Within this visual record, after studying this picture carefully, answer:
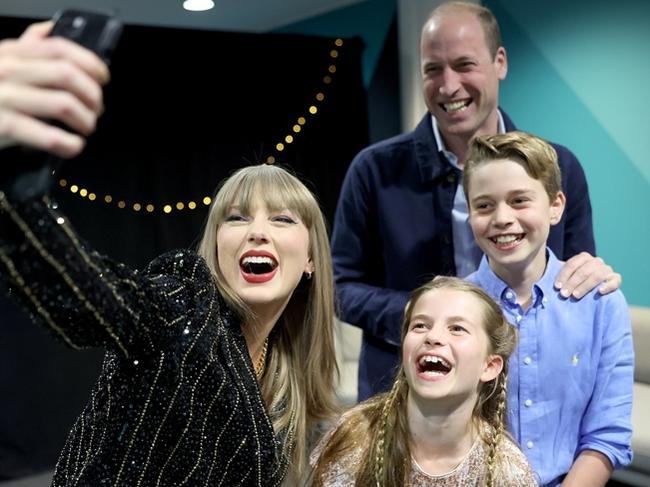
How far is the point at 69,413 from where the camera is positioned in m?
4.80

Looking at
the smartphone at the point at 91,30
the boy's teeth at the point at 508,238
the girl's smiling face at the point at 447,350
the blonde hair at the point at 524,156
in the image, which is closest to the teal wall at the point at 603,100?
the blonde hair at the point at 524,156

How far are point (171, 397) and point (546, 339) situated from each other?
32.1 inches

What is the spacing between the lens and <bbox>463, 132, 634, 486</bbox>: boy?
165 cm

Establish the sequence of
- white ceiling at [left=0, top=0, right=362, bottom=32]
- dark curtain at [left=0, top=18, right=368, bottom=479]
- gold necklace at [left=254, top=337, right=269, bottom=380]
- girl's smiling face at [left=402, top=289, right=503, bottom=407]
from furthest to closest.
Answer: white ceiling at [left=0, top=0, right=362, bottom=32], dark curtain at [left=0, top=18, right=368, bottom=479], gold necklace at [left=254, top=337, right=269, bottom=380], girl's smiling face at [left=402, top=289, right=503, bottom=407]

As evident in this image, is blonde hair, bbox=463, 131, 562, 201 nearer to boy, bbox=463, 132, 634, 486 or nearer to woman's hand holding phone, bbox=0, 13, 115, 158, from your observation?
boy, bbox=463, 132, 634, 486

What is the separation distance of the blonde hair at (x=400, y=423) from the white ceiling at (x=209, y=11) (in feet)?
14.4

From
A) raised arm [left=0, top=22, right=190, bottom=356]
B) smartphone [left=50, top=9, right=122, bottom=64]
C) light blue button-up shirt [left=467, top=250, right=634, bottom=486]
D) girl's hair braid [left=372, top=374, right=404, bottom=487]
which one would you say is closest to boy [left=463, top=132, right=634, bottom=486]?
light blue button-up shirt [left=467, top=250, right=634, bottom=486]

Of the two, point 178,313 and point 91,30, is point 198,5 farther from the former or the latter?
point 91,30

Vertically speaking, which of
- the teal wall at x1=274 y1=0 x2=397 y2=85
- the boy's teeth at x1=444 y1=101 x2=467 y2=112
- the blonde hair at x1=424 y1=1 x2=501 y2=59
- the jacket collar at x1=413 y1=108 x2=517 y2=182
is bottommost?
the jacket collar at x1=413 y1=108 x2=517 y2=182

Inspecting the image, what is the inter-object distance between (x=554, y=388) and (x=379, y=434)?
1.22 ft

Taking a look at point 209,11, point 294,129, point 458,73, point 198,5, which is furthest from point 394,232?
point 209,11

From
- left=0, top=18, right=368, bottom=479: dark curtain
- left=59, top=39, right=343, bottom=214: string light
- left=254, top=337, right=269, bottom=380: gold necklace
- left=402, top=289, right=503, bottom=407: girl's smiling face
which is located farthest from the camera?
left=59, top=39, right=343, bottom=214: string light

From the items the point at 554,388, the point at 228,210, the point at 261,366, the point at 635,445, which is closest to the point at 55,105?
the point at 228,210

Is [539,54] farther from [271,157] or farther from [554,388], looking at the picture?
[554,388]
